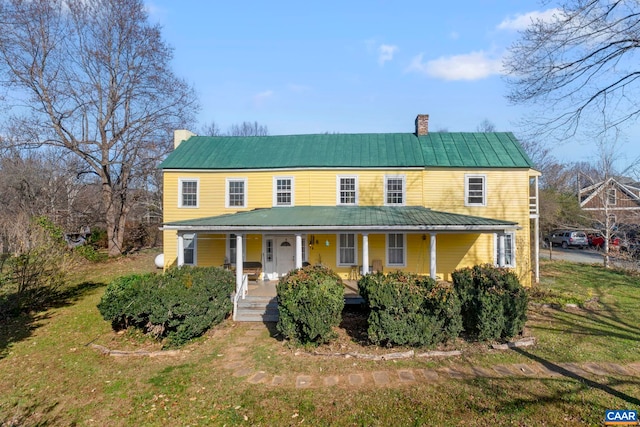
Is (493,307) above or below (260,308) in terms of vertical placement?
above

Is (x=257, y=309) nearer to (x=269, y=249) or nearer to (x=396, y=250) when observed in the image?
(x=269, y=249)

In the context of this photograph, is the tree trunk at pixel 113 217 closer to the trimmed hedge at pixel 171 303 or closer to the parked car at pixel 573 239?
the trimmed hedge at pixel 171 303

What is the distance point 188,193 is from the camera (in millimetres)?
15773

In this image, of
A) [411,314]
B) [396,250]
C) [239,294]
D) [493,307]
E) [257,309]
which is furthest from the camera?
[396,250]

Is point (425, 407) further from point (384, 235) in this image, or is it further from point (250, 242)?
point (250, 242)

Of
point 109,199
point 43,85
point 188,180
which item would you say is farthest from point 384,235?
point 43,85

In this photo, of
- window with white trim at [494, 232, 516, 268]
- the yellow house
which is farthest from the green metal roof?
window with white trim at [494, 232, 516, 268]

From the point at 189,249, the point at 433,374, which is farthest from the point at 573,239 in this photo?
the point at 189,249

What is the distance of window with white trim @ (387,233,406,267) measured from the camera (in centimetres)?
1477

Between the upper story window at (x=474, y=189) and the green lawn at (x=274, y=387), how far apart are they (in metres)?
5.73

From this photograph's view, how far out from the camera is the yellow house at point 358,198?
577 inches

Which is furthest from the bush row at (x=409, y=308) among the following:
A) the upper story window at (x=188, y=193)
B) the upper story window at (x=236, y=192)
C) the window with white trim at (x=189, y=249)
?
the upper story window at (x=188, y=193)

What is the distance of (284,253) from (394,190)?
225 inches

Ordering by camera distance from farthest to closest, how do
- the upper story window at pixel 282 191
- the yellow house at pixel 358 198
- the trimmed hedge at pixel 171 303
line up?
the upper story window at pixel 282 191
the yellow house at pixel 358 198
the trimmed hedge at pixel 171 303
